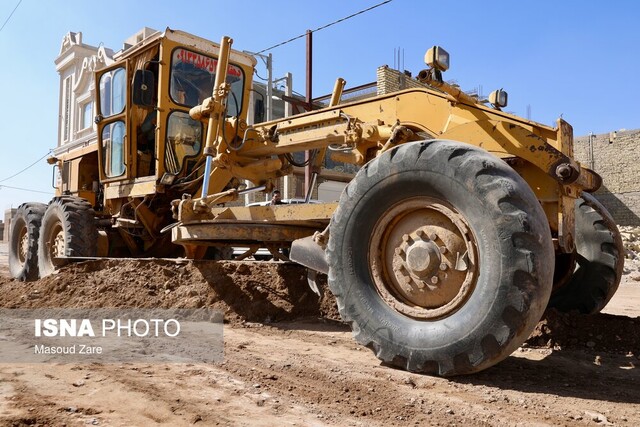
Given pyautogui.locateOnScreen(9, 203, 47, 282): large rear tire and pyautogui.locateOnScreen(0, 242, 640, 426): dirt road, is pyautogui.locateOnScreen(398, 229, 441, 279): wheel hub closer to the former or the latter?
pyautogui.locateOnScreen(0, 242, 640, 426): dirt road

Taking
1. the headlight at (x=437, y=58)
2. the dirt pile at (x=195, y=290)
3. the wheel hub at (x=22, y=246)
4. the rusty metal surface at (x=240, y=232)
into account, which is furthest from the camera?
the wheel hub at (x=22, y=246)

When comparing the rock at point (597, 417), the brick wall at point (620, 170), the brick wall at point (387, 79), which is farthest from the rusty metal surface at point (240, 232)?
the brick wall at point (620, 170)

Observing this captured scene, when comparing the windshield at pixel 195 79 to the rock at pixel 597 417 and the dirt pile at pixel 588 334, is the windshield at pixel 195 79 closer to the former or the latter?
the dirt pile at pixel 588 334

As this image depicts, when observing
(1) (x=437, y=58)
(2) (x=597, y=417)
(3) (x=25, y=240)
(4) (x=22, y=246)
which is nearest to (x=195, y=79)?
(3) (x=25, y=240)

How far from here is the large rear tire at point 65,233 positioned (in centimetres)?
762

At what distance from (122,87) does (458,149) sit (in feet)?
19.9

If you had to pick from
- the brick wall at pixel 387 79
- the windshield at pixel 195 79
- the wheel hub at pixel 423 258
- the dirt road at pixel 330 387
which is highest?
the brick wall at pixel 387 79

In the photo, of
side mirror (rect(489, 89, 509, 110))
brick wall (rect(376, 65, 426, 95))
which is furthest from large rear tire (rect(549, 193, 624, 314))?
brick wall (rect(376, 65, 426, 95))

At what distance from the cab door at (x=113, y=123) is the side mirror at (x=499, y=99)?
5.21 meters

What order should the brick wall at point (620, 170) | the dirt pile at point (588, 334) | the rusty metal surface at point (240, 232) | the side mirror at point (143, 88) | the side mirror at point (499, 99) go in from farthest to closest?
the brick wall at point (620, 170) < the side mirror at point (143, 88) < the rusty metal surface at point (240, 232) < the side mirror at point (499, 99) < the dirt pile at point (588, 334)

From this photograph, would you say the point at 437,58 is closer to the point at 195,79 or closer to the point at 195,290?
the point at 195,290

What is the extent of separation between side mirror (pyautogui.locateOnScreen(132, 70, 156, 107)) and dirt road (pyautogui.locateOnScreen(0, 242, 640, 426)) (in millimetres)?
3236

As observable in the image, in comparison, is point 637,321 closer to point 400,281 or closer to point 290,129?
point 400,281

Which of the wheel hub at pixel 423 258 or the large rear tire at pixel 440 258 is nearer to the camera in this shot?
the large rear tire at pixel 440 258
